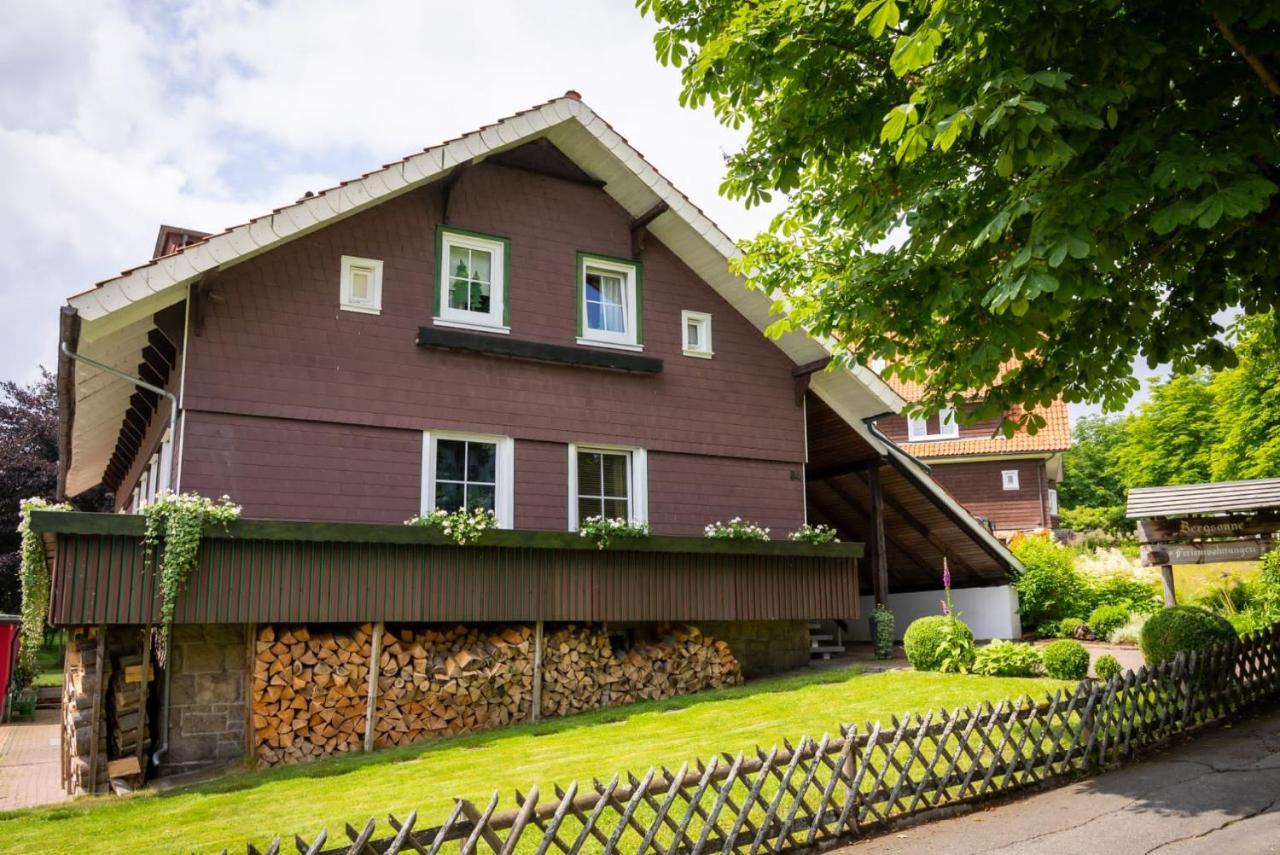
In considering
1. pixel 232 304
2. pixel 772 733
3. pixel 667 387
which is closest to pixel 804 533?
pixel 667 387

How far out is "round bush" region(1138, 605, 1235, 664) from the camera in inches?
497

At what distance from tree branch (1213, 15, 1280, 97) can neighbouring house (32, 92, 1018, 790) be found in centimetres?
978

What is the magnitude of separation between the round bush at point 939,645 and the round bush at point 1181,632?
2475 mm

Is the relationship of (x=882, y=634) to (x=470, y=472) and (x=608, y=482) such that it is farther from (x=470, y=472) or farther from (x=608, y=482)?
(x=470, y=472)

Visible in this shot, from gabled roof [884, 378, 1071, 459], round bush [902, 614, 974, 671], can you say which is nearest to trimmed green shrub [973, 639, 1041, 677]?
round bush [902, 614, 974, 671]

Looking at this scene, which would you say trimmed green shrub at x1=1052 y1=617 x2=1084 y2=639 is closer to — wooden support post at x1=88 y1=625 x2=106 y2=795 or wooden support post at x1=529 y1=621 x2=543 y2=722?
wooden support post at x1=529 y1=621 x2=543 y2=722

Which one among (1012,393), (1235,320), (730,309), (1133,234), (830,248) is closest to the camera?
(1133,234)

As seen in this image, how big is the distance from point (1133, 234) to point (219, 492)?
36.2ft

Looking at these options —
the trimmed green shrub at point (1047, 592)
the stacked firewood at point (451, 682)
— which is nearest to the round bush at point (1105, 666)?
the stacked firewood at point (451, 682)

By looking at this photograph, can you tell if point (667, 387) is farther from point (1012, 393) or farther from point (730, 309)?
point (1012, 393)

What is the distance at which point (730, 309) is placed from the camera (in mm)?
17719

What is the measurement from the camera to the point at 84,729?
11.6 meters

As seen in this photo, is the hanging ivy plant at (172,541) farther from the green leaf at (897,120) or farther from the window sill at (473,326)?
the green leaf at (897,120)

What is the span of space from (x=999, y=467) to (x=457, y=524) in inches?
1111
